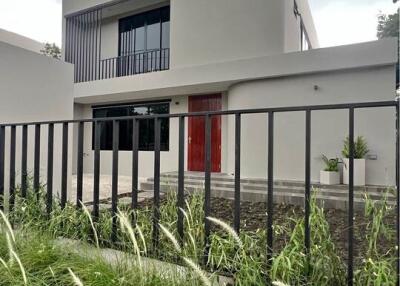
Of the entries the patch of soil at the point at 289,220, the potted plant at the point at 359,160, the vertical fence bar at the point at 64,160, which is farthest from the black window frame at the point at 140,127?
the vertical fence bar at the point at 64,160

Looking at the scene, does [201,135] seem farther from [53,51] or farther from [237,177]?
[53,51]

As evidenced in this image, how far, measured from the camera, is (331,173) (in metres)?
6.64

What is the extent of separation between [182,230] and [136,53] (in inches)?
397

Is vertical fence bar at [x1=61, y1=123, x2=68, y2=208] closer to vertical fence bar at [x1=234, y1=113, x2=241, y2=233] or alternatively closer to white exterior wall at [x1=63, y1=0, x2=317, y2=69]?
vertical fence bar at [x1=234, y1=113, x2=241, y2=233]

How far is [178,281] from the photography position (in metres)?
1.92

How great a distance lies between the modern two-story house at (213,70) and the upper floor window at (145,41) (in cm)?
4

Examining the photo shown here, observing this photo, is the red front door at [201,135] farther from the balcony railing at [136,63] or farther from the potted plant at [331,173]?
the potted plant at [331,173]

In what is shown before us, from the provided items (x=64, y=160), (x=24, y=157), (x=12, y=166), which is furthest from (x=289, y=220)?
(x=12, y=166)

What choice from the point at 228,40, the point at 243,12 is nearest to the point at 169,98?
the point at 228,40

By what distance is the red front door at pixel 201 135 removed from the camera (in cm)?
967

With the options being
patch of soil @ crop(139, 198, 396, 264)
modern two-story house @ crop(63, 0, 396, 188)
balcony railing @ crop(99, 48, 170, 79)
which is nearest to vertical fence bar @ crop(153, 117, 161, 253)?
patch of soil @ crop(139, 198, 396, 264)

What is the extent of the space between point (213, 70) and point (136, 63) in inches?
167

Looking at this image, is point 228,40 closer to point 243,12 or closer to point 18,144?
point 243,12

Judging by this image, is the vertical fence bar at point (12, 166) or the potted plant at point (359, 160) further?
the potted plant at point (359, 160)
